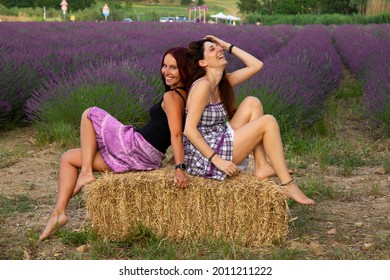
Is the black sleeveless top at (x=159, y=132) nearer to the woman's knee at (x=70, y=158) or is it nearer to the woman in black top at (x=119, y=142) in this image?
the woman in black top at (x=119, y=142)

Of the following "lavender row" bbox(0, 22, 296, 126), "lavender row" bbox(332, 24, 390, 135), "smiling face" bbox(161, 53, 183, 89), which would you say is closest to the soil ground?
"smiling face" bbox(161, 53, 183, 89)

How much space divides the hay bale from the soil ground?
6.9 inches

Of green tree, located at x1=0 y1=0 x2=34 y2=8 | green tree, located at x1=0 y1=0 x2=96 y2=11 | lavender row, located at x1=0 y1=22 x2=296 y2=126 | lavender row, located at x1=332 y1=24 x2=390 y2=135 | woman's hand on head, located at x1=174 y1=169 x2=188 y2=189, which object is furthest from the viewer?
green tree, located at x1=0 y1=0 x2=34 y2=8

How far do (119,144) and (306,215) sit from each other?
1143 mm

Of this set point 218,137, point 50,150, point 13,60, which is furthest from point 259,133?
point 13,60

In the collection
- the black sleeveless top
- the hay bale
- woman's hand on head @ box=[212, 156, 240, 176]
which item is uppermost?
the black sleeveless top

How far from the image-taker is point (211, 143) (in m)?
4.17

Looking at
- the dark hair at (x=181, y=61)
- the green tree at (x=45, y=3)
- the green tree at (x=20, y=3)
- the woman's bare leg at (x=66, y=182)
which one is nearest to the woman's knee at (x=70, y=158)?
the woman's bare leg at (x=66, y=182)

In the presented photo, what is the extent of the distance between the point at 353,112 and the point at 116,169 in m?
5.19

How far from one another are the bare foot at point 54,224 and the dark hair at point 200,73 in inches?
35.9

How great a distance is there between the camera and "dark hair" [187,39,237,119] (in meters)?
4.27

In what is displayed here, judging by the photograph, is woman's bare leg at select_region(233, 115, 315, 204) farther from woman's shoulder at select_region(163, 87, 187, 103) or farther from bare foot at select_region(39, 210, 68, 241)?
bare foot at select_region(39, 210, 68, 241)

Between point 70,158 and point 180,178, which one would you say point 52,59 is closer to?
point 70,158

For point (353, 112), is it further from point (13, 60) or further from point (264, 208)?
point (264, 208)
